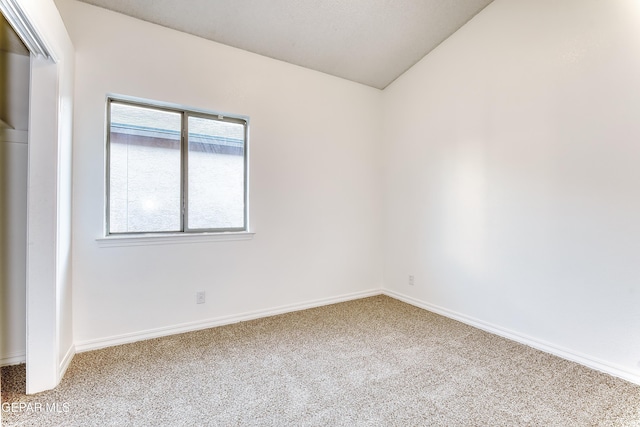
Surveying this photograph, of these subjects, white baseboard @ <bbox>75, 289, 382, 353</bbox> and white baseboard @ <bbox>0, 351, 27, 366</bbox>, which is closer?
white baseboard @ <bbox>0, 351, 27, 366</bbox>

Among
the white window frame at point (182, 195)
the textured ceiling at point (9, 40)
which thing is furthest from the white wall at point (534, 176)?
the textured ceiling at point (9, 40)

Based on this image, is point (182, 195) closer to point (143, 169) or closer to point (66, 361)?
point (143, 169)

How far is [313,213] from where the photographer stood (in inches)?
142

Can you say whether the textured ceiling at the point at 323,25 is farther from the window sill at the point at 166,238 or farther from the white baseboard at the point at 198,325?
the white baseboard at the point at 198,325

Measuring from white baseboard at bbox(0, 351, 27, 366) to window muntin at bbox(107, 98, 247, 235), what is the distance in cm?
105

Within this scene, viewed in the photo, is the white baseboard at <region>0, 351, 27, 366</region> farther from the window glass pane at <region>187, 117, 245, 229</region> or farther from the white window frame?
the window glass pane at <region>187, 117, 245, 229</region>

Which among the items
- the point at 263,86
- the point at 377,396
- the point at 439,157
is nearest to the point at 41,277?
the point at 377,396

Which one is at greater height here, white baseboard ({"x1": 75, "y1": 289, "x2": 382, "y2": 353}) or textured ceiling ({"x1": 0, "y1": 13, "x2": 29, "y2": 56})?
textured ceiling ({"x1": 0, "y1": 13, "x2": 29, "y2": 56})

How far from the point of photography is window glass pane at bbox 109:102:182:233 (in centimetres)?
266

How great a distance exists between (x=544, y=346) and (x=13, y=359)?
A: 4.07m

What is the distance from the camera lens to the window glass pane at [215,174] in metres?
2.99

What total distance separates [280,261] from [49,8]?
8.57ft

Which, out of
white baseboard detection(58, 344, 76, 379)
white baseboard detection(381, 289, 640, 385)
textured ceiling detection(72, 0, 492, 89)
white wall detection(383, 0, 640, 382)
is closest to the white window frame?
textured ceiling detection(72, 0, 492, 89)

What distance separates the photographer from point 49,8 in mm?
1809
